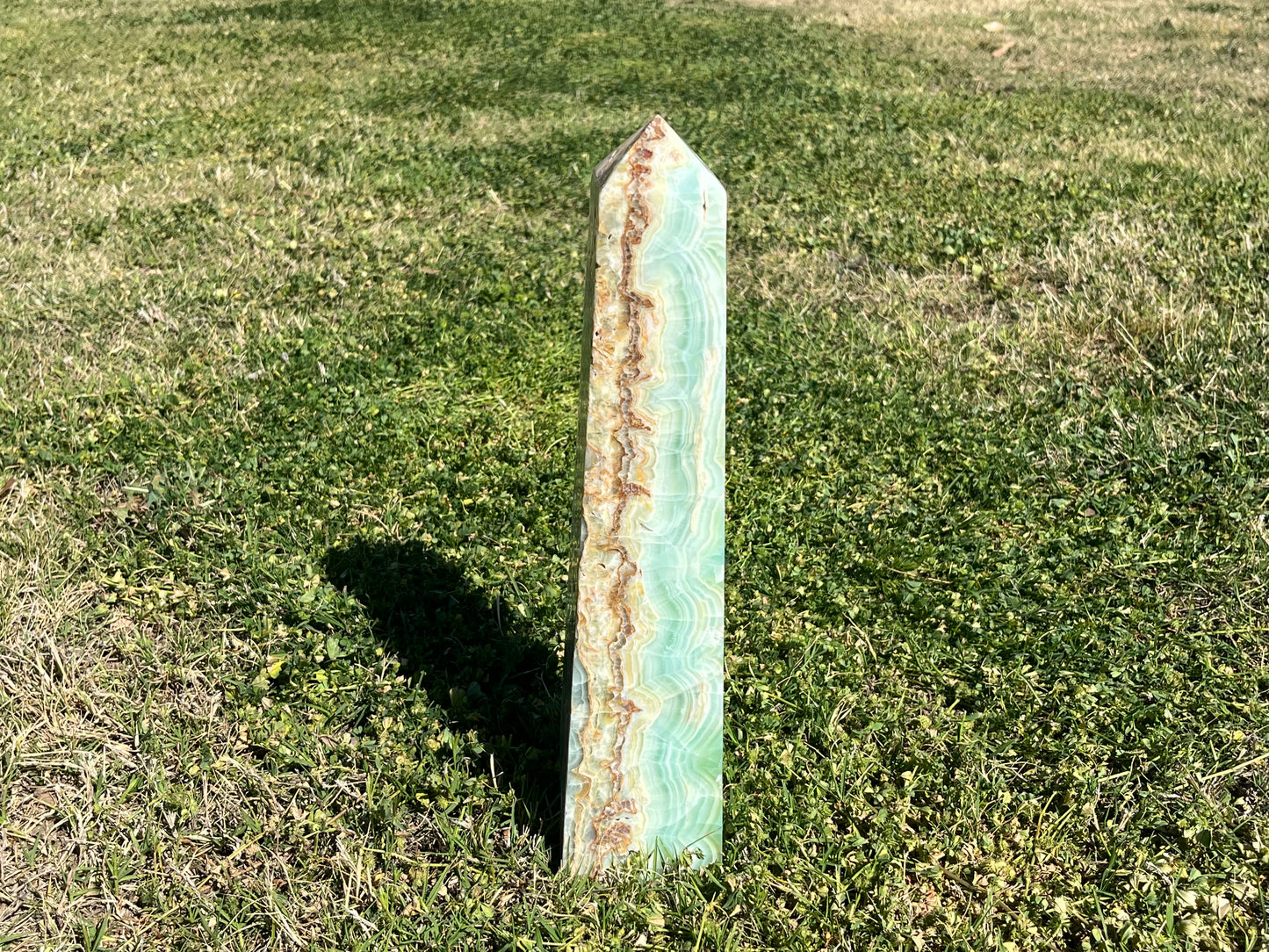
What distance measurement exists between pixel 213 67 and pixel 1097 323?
10319 millimetres

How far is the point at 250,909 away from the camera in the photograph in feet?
9.04

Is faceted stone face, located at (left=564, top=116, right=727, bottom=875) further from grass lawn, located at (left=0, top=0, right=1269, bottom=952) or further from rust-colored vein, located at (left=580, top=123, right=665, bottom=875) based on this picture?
grass lawn, located at (left=0, top=0, right=1269, bottom=952)

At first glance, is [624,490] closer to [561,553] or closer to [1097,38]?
[561,553]

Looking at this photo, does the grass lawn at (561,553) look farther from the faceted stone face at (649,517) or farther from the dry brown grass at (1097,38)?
the dry brown grass at (1097,38)

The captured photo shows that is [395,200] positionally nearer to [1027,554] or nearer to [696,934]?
[1027,554]

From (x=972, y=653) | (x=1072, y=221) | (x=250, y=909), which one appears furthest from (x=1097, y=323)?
(x=250, y=909)

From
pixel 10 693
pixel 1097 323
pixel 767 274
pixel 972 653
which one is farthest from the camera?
pixel 767 274

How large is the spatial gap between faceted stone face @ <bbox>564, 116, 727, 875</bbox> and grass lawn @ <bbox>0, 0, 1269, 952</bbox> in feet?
0.90

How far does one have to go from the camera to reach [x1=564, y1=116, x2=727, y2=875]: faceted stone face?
2.18m

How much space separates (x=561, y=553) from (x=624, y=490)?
70.2 inches

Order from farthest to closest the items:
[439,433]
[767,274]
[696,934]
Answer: [767,274] → [439,433] → [696,934]

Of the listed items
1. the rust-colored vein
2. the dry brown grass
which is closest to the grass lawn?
the rust-colored vein

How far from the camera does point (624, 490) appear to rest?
2.33 m

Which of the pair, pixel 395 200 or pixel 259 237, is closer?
pixel 259 237
